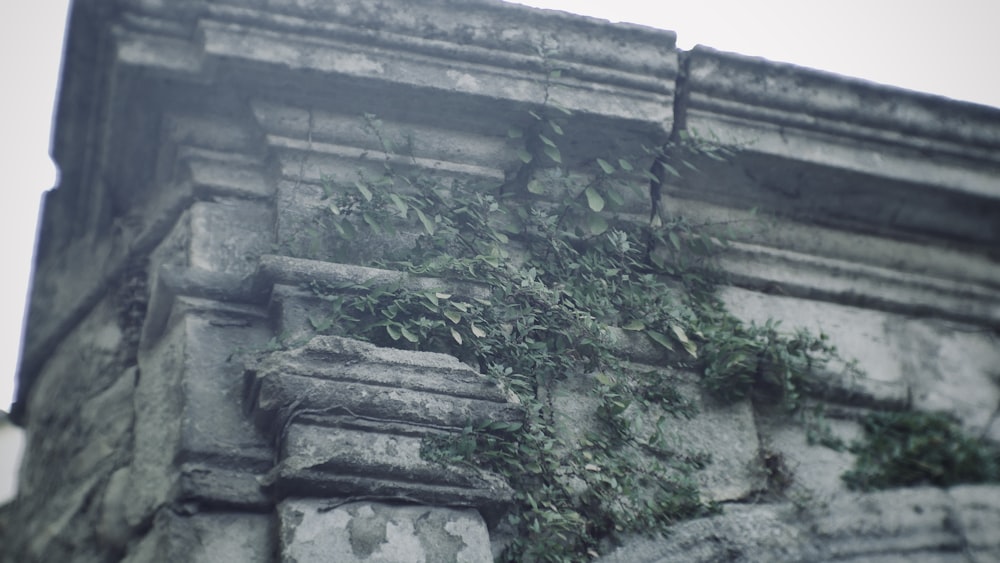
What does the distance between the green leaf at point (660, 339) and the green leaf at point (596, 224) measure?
33 centimetres

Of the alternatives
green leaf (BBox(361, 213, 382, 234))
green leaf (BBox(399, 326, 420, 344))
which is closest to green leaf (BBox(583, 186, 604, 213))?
green leaf (BBox(361, 213, 382, 234))

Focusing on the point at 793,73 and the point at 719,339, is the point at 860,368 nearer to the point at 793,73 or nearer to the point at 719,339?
the point at 719,339

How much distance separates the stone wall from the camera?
223cm

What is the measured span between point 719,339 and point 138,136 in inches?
67.8

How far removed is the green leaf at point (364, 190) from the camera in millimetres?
2740

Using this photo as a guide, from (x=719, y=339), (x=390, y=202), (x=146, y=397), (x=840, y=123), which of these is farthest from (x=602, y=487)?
(x=840, y=123)

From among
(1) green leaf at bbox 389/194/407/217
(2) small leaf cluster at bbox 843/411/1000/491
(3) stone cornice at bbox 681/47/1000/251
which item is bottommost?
(2) small leaf cluster at bbox 843/411/1000/491

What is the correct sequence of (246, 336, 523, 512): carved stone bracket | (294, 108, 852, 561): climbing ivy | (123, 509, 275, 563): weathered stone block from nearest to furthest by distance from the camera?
(123, 509, 275, 563): weathered stone block → (246, 336, 523, 512): carved stone bracket → (294, 108, 852, 561): climbing ivy

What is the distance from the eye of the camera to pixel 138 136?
9.63 ft

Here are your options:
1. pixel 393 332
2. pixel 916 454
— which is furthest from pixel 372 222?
pixel 916 454

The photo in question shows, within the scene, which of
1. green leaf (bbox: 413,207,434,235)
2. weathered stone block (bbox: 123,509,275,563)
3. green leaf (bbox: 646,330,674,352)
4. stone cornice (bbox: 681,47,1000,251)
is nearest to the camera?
weathered stone block (bbox: 123,509,275,563)

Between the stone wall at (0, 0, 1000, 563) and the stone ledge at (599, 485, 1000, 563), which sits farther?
the stone ledge at (599, 485, 1000, 563)

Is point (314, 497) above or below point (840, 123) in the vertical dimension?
below

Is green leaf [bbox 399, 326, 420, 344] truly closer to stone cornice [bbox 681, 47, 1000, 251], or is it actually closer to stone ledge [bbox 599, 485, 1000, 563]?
stone ledge [bbox 599, 485, 1000, 563]
